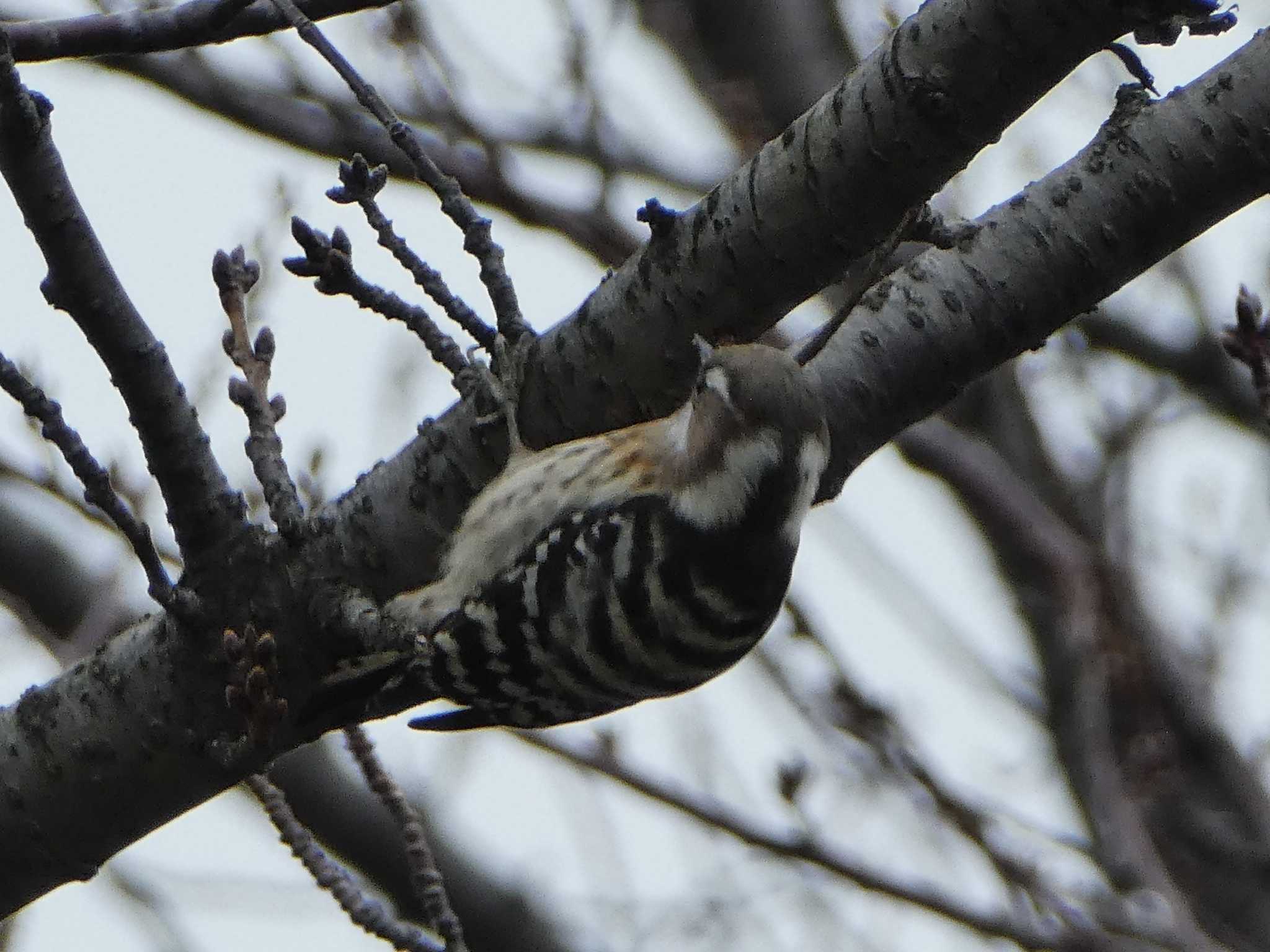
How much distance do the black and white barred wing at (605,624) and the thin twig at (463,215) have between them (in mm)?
817

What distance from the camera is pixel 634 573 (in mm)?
4094

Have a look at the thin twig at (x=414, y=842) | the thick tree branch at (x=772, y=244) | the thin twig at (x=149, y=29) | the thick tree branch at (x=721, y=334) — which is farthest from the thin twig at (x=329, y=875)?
the thin twig at (x=149, y=29)

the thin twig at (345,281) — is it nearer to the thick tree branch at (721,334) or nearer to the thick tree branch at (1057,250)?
the thick tree branch at (721,334)

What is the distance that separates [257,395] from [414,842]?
106 centimetres

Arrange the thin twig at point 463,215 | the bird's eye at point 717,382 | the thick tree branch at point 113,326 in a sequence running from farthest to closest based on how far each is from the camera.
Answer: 1. the bird's eye at point 717,382
2. the thin twig at point 463,215
3. the thick tree branch at point 113,326

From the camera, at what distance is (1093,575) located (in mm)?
5934

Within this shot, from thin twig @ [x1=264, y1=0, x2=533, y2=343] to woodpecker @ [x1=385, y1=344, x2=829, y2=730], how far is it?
0.38 metres

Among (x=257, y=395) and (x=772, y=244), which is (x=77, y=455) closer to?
(x=257, y=395)

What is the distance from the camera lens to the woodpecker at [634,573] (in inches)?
156

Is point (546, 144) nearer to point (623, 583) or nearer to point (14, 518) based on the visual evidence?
point (14, 518)

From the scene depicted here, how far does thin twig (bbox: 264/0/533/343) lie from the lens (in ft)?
10.8

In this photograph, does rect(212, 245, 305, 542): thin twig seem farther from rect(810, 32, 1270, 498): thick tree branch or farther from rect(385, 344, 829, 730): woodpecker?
rect(810, 32, 1270, 498): thick tree branch

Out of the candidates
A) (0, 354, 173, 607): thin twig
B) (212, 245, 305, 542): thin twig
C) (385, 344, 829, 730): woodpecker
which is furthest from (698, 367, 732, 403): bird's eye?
(0, 354, 173, 607): thin twig

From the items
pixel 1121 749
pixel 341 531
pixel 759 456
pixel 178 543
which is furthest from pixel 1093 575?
pixel 178 543
